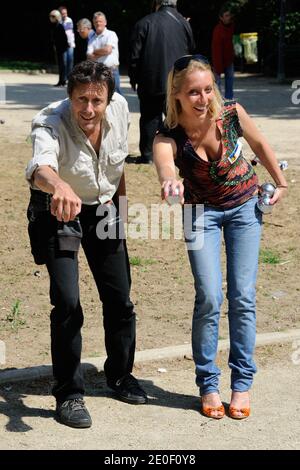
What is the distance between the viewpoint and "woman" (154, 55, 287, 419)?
4.65 m

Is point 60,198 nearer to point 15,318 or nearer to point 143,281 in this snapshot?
point 15,318

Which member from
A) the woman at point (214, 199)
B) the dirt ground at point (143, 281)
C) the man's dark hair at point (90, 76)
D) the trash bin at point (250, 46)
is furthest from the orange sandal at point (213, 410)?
the trash bin at point (250, 46)

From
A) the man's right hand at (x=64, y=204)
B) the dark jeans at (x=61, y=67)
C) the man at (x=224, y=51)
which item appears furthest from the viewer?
the dark jeans at (x=61, y=67)

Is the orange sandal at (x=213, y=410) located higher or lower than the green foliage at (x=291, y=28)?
higher

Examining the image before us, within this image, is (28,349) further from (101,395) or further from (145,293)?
(145,293)

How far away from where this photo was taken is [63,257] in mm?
4625

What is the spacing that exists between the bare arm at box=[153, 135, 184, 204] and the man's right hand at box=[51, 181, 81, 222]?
0.40 metres

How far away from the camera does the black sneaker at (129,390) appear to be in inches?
199

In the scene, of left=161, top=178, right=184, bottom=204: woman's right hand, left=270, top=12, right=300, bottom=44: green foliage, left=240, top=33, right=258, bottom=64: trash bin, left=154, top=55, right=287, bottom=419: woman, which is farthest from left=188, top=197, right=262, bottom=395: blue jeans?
left=240, top=33, right=258, bottom=64: trash bin

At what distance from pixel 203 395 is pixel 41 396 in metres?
0.91

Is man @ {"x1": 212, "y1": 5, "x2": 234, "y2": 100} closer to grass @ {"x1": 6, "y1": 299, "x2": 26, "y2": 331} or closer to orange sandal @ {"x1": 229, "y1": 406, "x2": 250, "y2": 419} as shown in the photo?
grass @ {"x1": 6, "y1": 299, "x2": 26, "y2": 331}

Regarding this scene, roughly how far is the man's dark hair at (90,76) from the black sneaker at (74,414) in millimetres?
1525

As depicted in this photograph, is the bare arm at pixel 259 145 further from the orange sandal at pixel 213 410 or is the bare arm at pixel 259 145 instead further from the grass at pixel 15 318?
the grass at pixel 15 318

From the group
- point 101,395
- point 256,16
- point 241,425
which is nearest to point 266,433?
point 241,425
